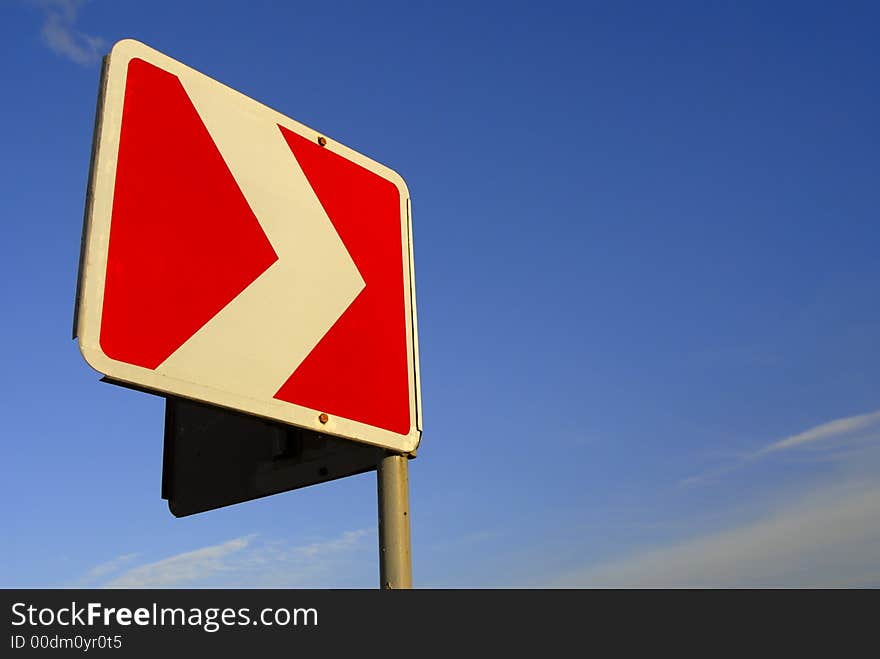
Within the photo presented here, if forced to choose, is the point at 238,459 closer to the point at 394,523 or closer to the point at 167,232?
the point at 394,523

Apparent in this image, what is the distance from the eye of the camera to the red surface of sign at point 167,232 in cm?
137

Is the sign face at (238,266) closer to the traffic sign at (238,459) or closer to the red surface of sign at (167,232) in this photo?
the red surface of sign at (167,232)

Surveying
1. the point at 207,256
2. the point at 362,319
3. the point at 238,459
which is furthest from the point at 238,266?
the point at 238,459

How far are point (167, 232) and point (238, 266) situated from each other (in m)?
0.16

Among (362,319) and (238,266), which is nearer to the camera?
(238,266)

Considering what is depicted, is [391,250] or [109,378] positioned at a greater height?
[391,250]

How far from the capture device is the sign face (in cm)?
138

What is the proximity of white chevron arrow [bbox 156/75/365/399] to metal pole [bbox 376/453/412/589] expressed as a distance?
335mm

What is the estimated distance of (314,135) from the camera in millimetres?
1959

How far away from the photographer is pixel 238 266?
1593mm

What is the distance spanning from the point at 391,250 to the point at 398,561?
2.68 ft
